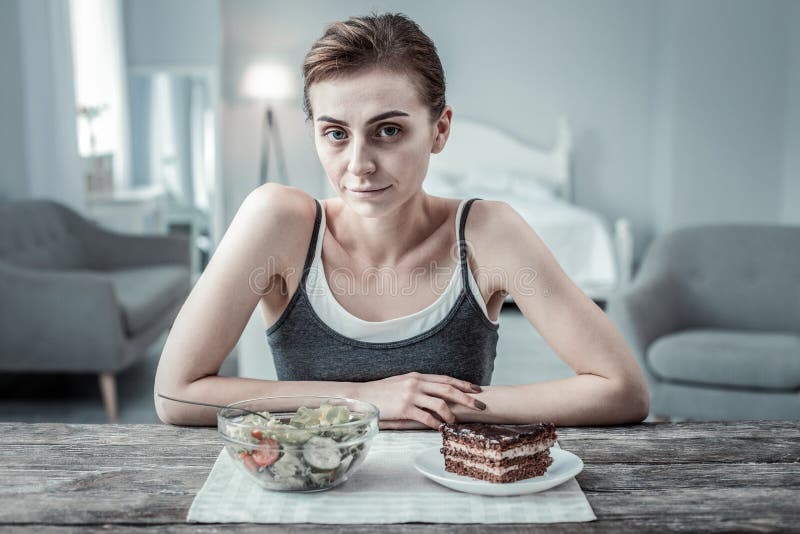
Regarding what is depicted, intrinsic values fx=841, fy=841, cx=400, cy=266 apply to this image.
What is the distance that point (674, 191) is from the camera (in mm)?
6258

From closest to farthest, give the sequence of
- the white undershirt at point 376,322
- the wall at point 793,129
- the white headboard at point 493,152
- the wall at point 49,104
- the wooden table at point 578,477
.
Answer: the wooden table at point 578,477 → the white undershirt at point 376,322 → the wall at point 49,104 → the wall at point 793,129 → the white headboard at point 493,152

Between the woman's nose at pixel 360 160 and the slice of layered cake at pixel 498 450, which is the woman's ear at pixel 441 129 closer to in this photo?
the woman's nose at pixel 360 160

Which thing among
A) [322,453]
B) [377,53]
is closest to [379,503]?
[322,453]

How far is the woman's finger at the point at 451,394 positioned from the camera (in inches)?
47.4

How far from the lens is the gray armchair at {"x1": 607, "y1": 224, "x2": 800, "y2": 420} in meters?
2.77

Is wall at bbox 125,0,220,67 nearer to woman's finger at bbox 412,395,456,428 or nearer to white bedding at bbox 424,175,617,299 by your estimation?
white bedding at bbox 424,175,617,299

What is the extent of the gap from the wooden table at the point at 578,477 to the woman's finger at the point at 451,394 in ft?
0.42

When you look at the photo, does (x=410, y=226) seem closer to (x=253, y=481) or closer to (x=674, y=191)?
(x=253, y=481)

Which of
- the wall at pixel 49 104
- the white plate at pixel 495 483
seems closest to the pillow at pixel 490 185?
the wall at pixel 49 104

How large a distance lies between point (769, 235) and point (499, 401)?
2464 mm

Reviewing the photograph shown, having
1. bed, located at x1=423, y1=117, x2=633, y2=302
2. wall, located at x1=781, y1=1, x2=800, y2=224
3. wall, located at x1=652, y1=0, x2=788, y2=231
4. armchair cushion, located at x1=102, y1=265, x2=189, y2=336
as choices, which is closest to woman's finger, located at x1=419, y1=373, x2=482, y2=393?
armchair cushion, located at x1=102, y1=265, x2=189, y2=336

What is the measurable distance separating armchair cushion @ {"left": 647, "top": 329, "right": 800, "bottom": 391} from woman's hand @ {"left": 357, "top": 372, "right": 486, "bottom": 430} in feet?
5.94

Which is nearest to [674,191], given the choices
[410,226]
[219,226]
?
[219,226]

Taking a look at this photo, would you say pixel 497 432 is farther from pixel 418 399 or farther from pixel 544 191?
pixel 544 191
